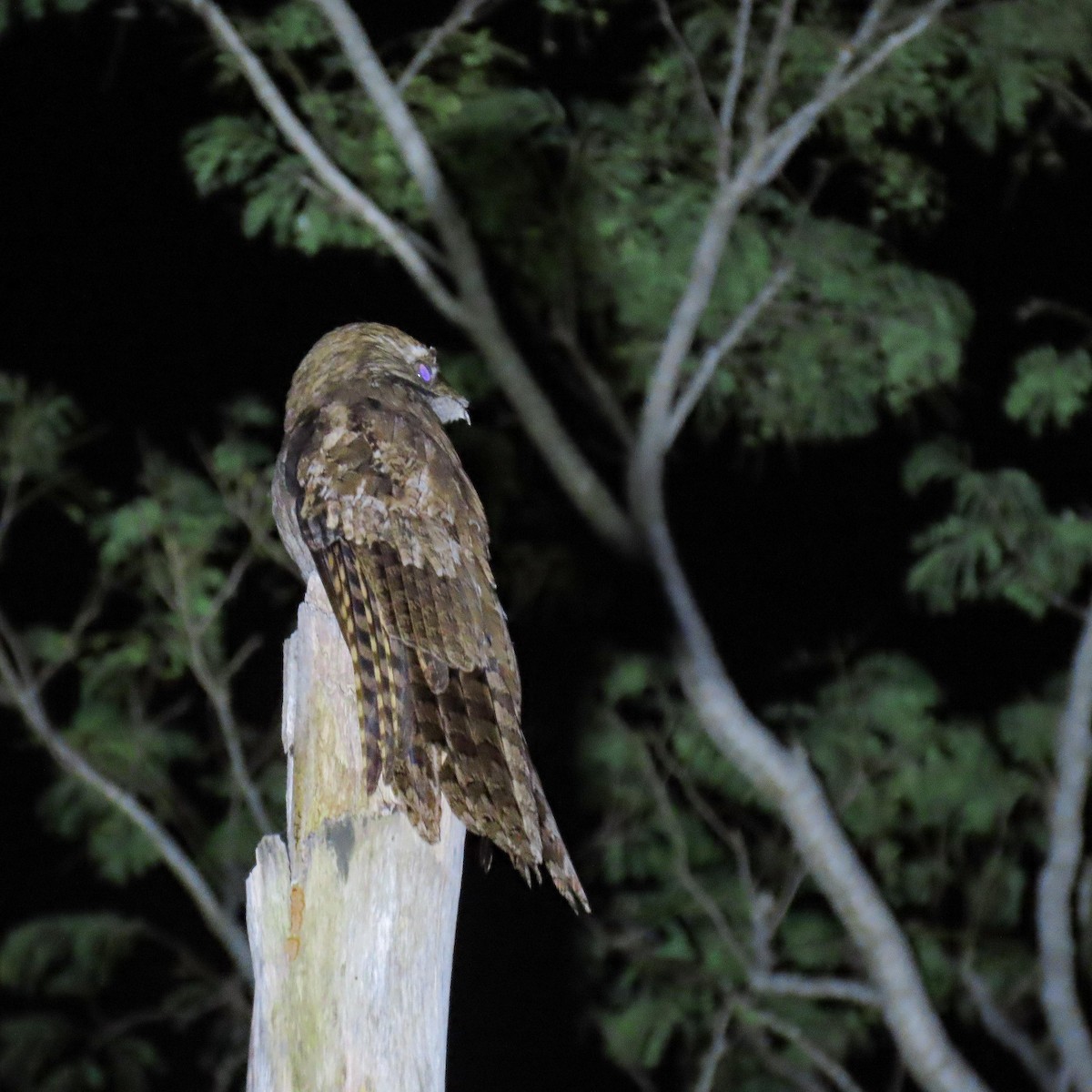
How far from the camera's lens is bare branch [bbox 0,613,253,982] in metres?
8.71

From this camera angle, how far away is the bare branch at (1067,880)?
7.25 m

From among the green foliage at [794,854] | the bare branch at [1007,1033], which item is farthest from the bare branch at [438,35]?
the bare branch at [1007,1033]

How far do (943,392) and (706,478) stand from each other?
14.3 feet

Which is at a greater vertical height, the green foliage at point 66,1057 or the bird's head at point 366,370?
the bird's head at point 366,370

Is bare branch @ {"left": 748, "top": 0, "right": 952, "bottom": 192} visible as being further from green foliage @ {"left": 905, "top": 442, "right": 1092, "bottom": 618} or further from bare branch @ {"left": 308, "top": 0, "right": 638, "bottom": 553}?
green foliage @ {"left": 905, "top": 442, "right": 1092, "bottom": 618}

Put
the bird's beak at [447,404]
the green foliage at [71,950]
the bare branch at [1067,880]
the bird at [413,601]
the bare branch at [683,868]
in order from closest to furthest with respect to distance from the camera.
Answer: the bird at [413,601], the bird's beak at [447,404], the bare branch at [1067,880], the bare branch at [683,868], the green foliage at [71,950]

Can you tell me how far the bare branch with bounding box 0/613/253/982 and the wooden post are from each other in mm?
6271

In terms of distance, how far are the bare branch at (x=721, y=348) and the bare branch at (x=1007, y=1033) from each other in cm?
366

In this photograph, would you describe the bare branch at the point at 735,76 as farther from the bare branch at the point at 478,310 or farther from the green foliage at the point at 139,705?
the green foliage at the point at 139,705

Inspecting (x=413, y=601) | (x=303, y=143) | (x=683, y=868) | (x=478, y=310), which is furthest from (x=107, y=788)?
(x=413, y=601)

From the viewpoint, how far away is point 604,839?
9320mm

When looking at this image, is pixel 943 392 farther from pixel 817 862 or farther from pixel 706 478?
pixel 706 478

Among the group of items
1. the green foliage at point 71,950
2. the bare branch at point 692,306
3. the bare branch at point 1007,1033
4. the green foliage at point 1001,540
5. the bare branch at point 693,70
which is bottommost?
the green foliage at point 71,950

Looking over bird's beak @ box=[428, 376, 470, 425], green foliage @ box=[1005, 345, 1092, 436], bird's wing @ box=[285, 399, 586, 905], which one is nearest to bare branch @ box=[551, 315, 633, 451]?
green foliage @ box=[1005, 345, 1092, 436]
